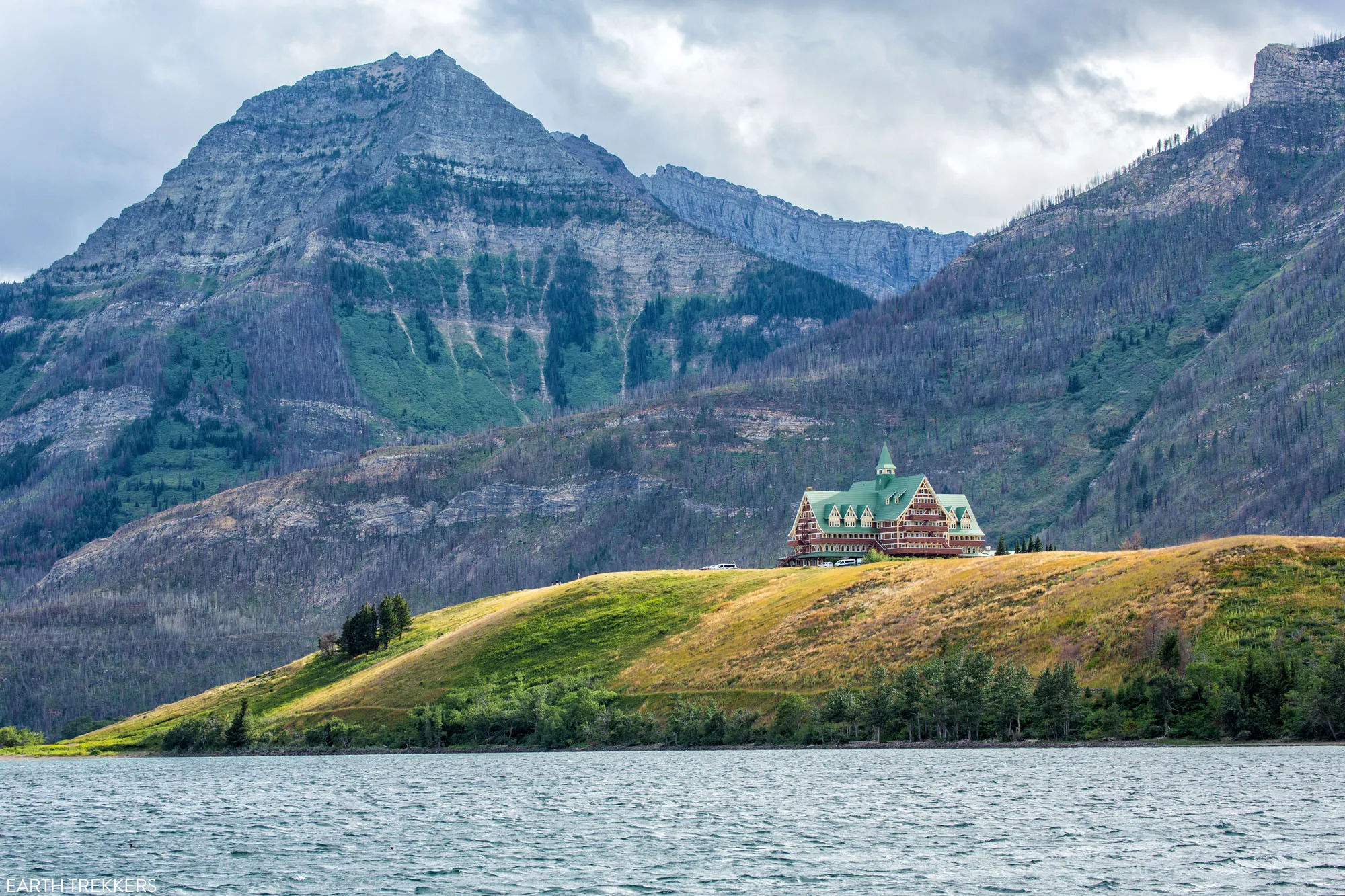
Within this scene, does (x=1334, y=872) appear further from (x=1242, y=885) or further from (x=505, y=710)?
(x=505, y=710)

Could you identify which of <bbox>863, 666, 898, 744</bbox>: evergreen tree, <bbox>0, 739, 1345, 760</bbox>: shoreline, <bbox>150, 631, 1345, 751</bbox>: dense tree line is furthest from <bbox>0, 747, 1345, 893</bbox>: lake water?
<bbox>863, 666, 898, 744</bbox>: evergreen tree

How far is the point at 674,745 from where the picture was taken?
168 metres

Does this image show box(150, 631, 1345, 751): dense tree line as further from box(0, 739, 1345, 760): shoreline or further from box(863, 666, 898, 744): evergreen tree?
box(0, 739, 1345, 760): shoreline

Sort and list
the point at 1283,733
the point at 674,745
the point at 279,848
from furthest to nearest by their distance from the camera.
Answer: the point at 674,745
the point at 1283,733
the point at 279,848

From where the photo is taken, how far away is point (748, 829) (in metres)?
82.9

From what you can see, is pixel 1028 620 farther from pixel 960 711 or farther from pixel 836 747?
pixel 836 747

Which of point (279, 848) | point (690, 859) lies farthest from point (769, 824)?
point (279, 848)

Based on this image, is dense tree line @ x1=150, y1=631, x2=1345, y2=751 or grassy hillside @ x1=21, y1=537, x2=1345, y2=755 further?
grassy hillside @ x1=21, y1=537, x2=1345, y2=755

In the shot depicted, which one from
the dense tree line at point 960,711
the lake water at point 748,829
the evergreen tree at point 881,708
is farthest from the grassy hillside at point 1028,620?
the lake water at point 748,829

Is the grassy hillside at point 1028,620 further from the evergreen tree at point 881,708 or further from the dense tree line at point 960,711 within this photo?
the evergreen tree at point 881,708

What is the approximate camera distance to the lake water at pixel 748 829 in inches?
2552

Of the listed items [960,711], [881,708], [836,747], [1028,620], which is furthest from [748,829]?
[1028,620]

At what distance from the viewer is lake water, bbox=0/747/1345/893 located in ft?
213

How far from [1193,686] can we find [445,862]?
3361 inches
